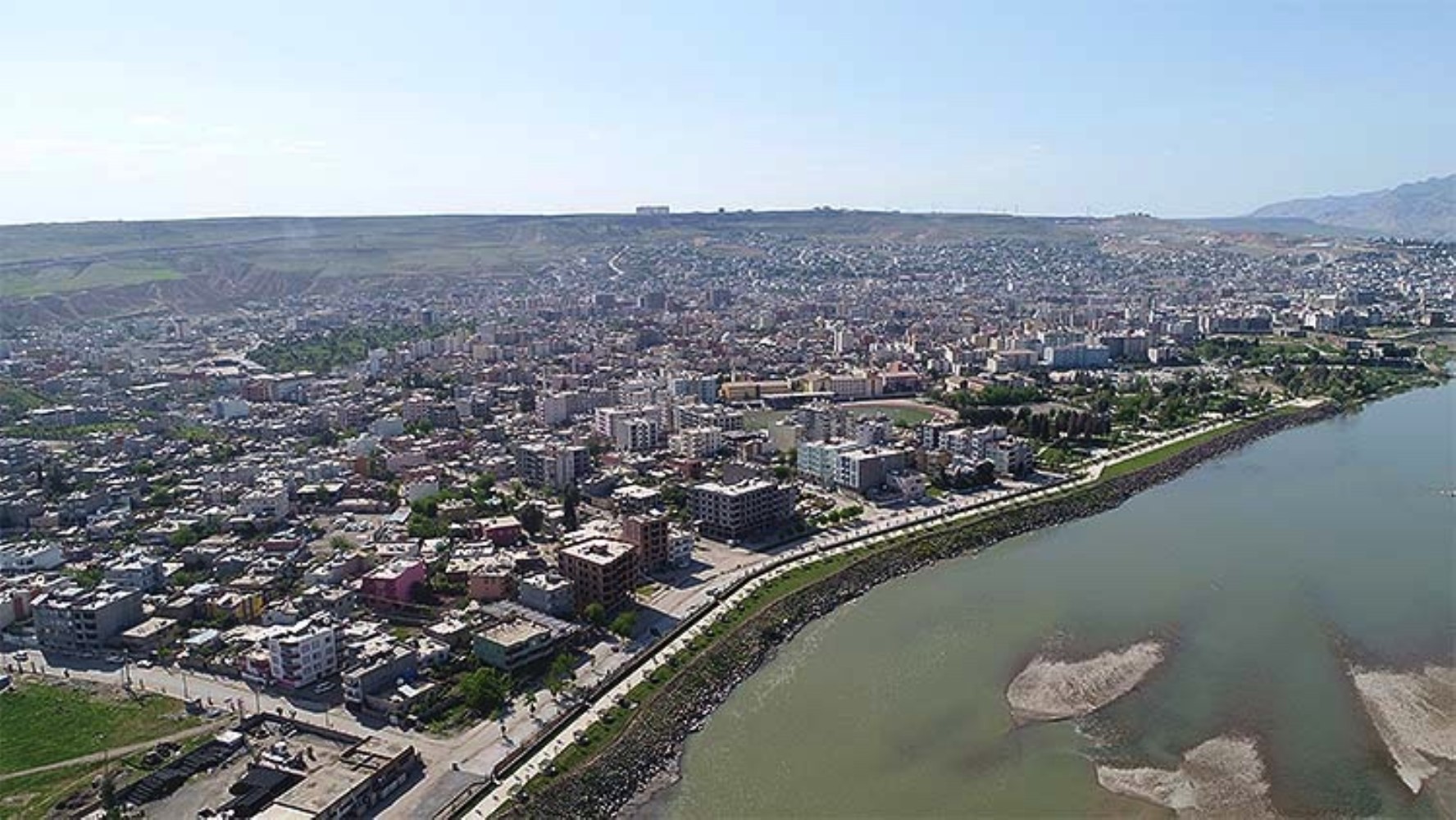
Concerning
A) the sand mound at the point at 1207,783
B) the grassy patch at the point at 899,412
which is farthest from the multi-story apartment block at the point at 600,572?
the grassy patch at the point at 899,412

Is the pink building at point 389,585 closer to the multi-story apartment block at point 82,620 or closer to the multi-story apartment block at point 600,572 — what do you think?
the multi-story apartment block at point 600,572

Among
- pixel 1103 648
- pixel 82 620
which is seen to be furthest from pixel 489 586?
pixel 1103 648

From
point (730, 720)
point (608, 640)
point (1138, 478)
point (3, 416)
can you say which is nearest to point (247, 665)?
point (608, 640)

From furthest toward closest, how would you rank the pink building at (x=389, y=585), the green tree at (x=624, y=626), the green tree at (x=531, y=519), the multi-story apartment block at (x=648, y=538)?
the green tree at (x=531, y=519) < the multi-story apartment block at (x=648, y=538) < the pink building at (x=389, y=585) < the green tree at (x=624, y=626)

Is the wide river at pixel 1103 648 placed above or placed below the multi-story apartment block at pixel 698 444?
below

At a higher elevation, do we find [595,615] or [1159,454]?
[595,615]

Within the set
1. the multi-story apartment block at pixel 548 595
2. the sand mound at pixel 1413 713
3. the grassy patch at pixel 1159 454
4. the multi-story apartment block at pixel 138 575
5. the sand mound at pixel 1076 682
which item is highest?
the multi-story apartment block at pixel 548 595

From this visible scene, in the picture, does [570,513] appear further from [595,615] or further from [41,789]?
[41,789]

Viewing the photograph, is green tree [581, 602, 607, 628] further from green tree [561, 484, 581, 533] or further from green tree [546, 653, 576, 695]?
green tree [561, 484, 581, 533]
